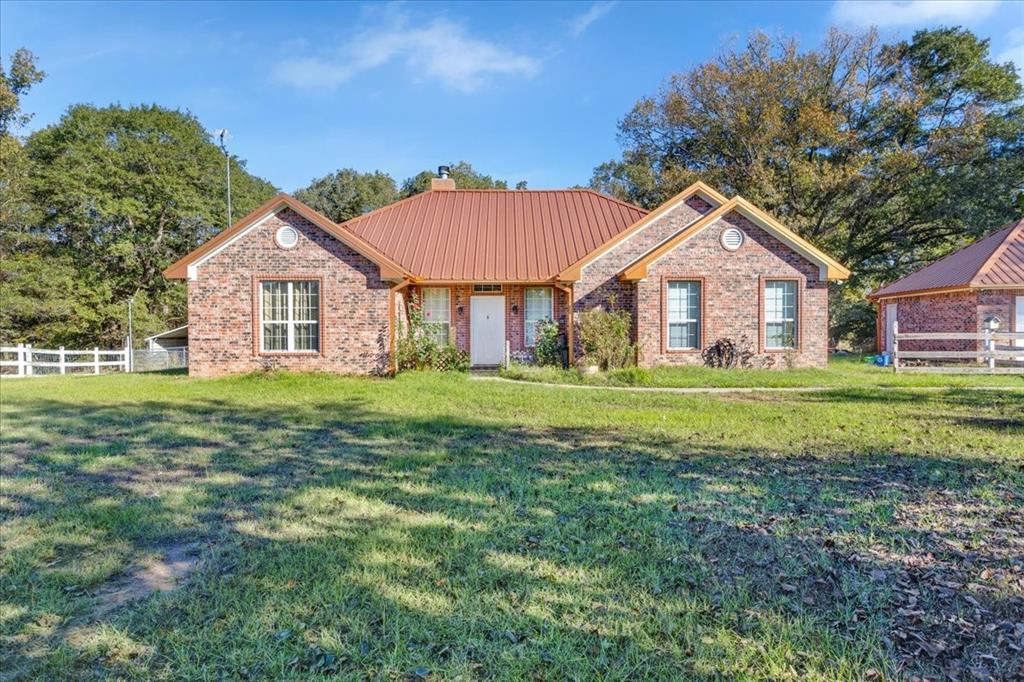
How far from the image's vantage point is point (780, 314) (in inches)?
608

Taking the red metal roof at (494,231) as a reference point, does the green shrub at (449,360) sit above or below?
below

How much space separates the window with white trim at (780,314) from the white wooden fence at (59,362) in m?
23.7

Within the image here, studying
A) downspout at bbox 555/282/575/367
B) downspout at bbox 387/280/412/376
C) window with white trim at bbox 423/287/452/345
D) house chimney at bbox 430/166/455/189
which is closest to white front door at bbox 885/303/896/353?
downspout at bbox 555/282/575/367

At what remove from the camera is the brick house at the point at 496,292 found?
14.7m

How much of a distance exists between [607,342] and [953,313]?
12.9 metres

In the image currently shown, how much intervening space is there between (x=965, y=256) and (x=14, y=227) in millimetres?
42814

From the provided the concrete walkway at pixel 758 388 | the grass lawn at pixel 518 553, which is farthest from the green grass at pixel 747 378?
the grass lawn at pixel 518 553

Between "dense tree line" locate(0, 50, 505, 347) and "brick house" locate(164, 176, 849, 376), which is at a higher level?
"dense tree line" locate(0, 50, 505, 347)

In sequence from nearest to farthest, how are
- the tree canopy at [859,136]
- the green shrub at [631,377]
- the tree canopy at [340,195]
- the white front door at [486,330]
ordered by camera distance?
the green shrub at [631,377], the white front door at [486,330], the tree canopy at [859,136], the tree canopy at [340,195]

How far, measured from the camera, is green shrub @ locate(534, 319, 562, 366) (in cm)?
1605

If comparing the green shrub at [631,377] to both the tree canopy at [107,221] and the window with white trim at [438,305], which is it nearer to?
the window with white trim at [438,305]

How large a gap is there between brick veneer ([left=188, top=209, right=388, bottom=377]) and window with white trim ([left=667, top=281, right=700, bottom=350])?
780 cm

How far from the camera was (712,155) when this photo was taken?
94.3 feet

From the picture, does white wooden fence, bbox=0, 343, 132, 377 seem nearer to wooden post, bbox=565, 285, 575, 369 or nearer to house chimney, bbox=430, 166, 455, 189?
house chimney, bbox=430, 166, 455, 189
